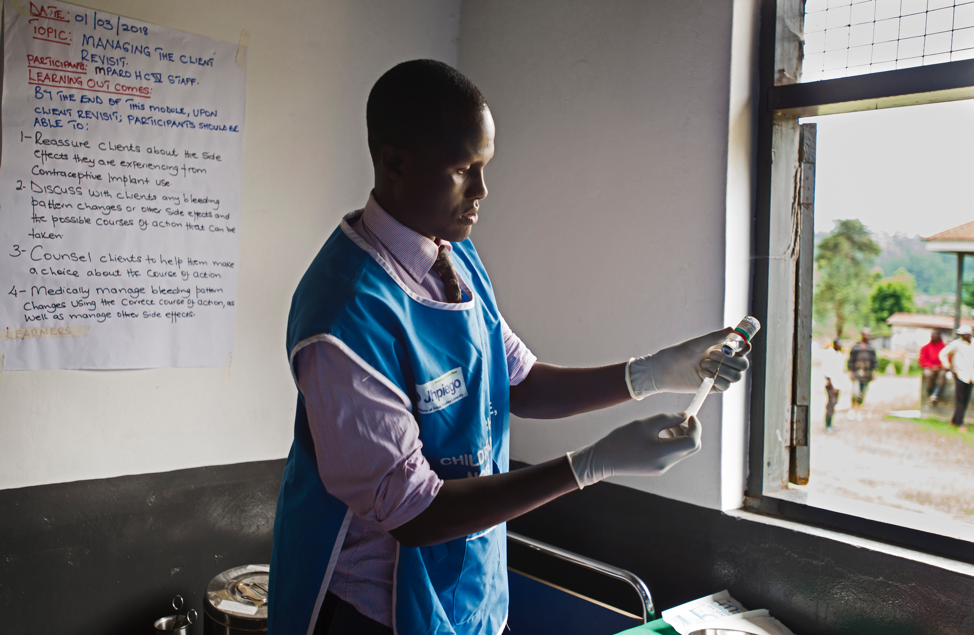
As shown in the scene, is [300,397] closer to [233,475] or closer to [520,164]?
[233,475]

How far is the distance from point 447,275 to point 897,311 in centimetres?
383

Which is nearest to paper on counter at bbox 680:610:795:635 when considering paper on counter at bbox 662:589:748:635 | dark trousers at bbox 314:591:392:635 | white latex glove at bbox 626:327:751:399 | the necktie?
paper on counter at bbox 662:589:748:635

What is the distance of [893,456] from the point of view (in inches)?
160

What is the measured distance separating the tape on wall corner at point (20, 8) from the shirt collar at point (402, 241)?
1.06 m

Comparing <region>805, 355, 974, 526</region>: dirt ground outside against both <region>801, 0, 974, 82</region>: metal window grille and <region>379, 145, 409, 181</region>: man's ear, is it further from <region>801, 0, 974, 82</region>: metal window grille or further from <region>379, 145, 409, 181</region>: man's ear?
<region>379, 145, 409, 181</region>: man's ear

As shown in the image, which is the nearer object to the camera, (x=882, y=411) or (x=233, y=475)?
(x=233, y=475)

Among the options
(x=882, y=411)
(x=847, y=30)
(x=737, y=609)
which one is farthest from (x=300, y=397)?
(x=882, y=411)

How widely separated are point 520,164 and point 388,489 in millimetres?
1449

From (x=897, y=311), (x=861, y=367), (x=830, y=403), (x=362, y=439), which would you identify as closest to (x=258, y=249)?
(x=362, y=439)

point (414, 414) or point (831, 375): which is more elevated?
point (414, 414)

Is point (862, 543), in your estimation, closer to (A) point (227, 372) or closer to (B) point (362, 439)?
(B) point (362, 439)

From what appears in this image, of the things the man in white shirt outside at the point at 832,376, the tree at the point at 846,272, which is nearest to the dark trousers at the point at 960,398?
the man in white shirt outside at the point at 832,376

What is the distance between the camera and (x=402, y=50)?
208cm

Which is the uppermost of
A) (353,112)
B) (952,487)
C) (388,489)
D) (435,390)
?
(353,112)
